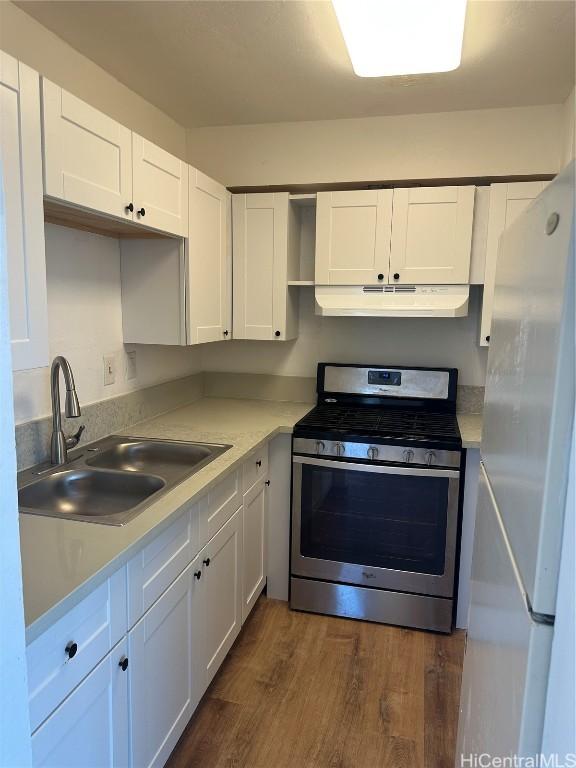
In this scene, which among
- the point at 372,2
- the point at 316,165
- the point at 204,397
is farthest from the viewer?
the point at 204,397

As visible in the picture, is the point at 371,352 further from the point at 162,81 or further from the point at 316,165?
the point at 162,81

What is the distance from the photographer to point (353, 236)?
2.58 m

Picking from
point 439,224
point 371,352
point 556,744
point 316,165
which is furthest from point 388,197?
point 556,744

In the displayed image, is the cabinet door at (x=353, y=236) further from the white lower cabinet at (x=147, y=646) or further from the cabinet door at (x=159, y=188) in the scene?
the white lower cabinet at (x=147, y=646)

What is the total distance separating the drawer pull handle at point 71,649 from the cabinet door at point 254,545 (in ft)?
3.75

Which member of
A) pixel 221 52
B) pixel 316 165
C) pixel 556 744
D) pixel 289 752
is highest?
pixel 221 52

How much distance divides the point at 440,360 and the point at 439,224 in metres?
0.76

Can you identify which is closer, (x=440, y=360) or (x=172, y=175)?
(x=172, y=175)

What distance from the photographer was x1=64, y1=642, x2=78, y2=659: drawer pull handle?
1.06m

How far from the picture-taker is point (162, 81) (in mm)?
2221

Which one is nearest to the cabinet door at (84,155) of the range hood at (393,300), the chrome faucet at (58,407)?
the chrome faucet at (58,407)

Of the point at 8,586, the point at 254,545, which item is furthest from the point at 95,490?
the point at 8,586

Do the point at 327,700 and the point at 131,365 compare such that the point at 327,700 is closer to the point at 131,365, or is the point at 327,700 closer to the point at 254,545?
the point at 254,545

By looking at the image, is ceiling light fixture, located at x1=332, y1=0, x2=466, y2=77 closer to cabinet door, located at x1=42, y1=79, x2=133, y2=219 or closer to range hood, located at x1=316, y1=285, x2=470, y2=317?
cabinet door, located at x1=42, y1=79, x2=133, y2=219
